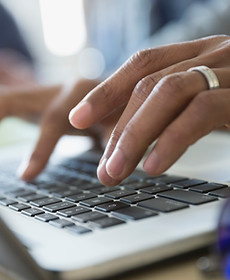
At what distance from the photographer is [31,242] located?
1.10 feet

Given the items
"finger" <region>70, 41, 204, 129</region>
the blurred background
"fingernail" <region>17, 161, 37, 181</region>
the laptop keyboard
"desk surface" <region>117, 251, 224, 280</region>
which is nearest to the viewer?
"desk surface" <region>117, 251, 224, 280</region>

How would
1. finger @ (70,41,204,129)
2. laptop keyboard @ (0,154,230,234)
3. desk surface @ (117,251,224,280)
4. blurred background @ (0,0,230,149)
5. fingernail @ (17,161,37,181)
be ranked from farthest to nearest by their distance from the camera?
blurred background @ (0,0,230,149) → fingernail @ (17,161,37,181) → finger @ (70,41,204,129) → laptop keyboard @ (0,154,230,234) → desk surface @ (117,251,224,280)

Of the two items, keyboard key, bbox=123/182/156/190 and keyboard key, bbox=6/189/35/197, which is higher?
keyboard key, bbox=123/182/156/190

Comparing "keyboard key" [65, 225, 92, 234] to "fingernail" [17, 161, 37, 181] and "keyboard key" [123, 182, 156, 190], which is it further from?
"fingernail" [17, 161, 37, 181]

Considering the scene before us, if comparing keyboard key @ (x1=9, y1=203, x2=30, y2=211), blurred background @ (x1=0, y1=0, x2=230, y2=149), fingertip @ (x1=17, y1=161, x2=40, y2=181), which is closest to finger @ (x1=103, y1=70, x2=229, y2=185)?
keyboard key @ (x1=9, y1=203, x2=30, y2=211)

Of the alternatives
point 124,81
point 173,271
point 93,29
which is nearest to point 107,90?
point 124,81

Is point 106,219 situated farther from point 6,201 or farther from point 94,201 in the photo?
point 6,201

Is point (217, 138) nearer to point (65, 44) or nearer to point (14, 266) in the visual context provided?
point (14, 266)

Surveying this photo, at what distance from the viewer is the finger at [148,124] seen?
382 mm

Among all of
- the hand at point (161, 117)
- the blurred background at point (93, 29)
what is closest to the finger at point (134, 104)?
the hand at point (161, 117)

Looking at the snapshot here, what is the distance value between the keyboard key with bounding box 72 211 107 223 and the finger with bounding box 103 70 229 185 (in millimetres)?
33

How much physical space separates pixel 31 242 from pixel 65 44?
9.91 feet

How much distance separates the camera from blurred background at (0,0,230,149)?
141cm

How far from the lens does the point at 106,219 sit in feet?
1.16
